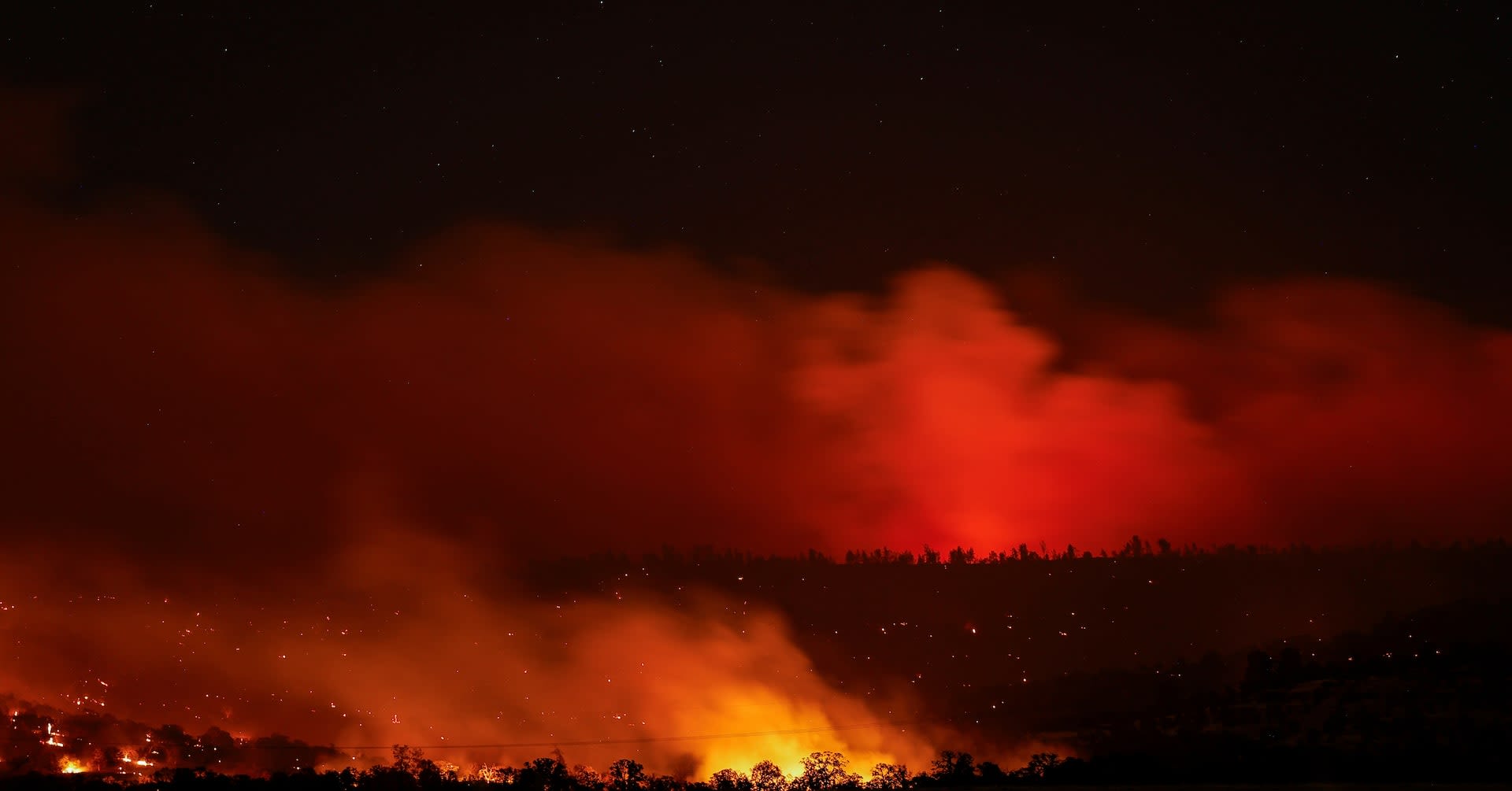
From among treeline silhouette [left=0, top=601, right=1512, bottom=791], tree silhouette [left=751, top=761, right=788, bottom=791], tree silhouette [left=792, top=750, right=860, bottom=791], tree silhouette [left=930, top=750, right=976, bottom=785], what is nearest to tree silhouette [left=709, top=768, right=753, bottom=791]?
treeline silhouette [left=0, top=601, right=1512, bottom=791]

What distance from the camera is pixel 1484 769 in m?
36.8

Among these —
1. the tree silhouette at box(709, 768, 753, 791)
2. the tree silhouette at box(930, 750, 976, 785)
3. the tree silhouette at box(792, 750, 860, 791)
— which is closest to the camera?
the tree silhouette at box(930, 750, 976, 785)

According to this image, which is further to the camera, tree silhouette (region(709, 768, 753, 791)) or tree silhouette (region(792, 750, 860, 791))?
tree silhouette (region(709, 768, 753, 791))

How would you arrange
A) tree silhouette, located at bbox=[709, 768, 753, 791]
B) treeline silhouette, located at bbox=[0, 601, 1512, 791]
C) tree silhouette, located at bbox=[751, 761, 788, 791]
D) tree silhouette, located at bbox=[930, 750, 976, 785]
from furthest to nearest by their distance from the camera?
tree silhouette, located at bbox=[751, 761, 788, 791], tree silhouette, located at bbox=[709, 768, 753, 791], tree silhouette, located at bbox=[930, 750, 976, 785], treeline silhouette, located at bbox=[0, 601, 1512, 791]

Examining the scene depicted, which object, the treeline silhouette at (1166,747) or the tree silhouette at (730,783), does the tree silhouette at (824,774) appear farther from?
the tree silhouette at (730,783)

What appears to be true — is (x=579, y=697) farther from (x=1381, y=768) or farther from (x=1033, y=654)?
(x=1381, y=768)

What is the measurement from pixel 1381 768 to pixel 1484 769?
277 cm

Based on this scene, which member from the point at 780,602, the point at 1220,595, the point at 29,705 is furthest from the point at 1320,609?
the point at 29,705

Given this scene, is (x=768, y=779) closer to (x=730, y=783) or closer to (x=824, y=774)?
(x=824, y=774)

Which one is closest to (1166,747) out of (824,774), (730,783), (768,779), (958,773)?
(958,773)

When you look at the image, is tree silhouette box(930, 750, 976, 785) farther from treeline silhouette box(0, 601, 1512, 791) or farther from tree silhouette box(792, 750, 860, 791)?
tree silhouette box(792, 750, 860, 791)

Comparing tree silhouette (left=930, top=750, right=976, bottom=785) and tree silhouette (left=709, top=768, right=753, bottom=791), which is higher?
tree silhouette (left=930, top=750, right=976, bottom=785)

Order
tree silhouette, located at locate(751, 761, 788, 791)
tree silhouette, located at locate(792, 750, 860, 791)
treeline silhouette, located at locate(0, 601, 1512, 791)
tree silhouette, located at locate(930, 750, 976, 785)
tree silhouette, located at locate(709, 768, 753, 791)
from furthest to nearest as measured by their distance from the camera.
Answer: tree silhouette, located at locate(751, 761, 788, 791), tree silhouette, located at locate(709, 768, 753, 791), tree silhouette, located at locate(792, 750, 860, 791), tree silhouette, located at locate(930, 750, 976, 785), treeline silhouette, located at locate(0, 601, 1512, 791)

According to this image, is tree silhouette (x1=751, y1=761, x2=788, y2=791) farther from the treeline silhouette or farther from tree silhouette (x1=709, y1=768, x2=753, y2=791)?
tree silhouette (x1=709, y1=768, x2=753, y2=791)
